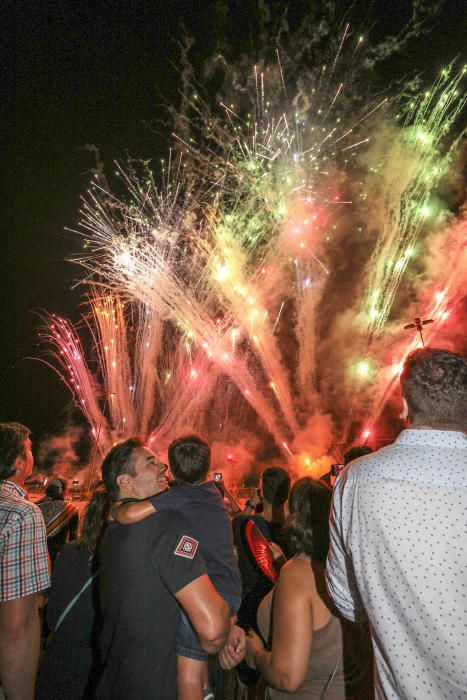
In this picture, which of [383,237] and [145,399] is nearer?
[383,237]

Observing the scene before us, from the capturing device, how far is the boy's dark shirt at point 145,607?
6.97ft

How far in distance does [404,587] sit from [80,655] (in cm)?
226

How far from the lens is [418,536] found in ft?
5.04

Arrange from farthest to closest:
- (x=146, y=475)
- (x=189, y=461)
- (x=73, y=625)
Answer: (x=189, y=461), (x=146, y=475), (x=73, y=625)

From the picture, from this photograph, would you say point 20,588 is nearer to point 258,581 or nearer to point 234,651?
point 234,651

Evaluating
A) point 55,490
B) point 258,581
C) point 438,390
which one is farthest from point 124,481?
point 55,490

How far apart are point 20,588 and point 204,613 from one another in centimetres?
132

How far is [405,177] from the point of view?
1427cm

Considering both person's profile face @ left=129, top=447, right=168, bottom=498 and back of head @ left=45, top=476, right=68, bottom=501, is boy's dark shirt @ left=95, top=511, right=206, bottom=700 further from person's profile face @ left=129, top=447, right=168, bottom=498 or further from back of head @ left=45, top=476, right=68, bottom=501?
back of head @ left=45, top=476, right=68, bottom=501

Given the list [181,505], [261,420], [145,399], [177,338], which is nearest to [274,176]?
[177,338]

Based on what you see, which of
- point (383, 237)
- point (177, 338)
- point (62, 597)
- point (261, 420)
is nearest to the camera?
point (62, 597)

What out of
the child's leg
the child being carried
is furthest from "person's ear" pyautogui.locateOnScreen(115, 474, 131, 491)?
the child's leg

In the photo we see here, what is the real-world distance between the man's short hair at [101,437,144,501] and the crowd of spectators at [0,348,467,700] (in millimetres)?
10

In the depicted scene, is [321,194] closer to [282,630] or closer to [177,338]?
[177,338]
